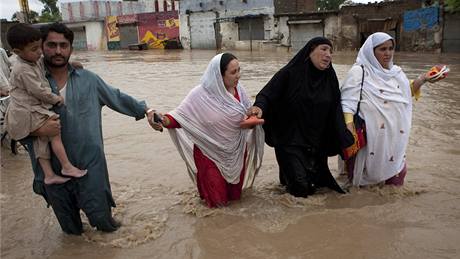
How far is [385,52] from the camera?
3.51 metres

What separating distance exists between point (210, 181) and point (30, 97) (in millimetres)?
1549

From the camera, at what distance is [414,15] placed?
1980cm

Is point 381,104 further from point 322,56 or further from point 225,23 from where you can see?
point 225,23

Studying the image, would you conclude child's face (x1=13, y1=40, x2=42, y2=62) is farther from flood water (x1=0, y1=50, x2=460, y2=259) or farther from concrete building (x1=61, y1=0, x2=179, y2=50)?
concrete building (x1=61, y1=0, x2=179, y2=50)

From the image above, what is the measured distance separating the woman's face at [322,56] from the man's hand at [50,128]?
200 centimetres

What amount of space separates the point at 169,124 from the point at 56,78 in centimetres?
101

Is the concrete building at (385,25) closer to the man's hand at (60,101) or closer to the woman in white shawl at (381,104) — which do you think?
the woman in white shawl at (381,104)

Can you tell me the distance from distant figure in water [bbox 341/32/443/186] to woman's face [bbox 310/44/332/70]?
0.35m

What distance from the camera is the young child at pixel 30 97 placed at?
7.98ft

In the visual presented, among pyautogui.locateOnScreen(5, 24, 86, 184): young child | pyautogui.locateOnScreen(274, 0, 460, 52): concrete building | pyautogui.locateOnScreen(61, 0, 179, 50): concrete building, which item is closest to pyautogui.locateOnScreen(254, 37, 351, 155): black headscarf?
pyautogui.locateOnScreen(5, 24, 86, 184): young child

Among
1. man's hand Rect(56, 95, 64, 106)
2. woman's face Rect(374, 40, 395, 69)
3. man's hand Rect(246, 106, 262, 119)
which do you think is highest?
woman's face Rect(374, 40, 395, 69)

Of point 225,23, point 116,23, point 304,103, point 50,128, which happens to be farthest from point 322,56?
point 116,23

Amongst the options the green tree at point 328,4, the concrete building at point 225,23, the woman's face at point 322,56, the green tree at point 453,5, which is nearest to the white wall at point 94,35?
the concrete building at point 225,23

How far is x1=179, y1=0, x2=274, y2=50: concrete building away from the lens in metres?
28.0
